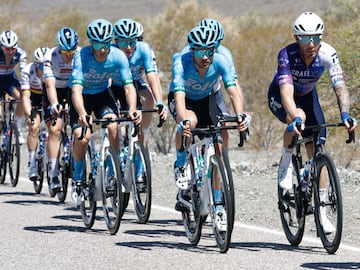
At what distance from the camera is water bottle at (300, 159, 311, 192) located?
8.70 meters

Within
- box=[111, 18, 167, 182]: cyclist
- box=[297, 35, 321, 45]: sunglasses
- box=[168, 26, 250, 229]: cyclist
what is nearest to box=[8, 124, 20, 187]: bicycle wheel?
box=[111, 18, 167, 182]: cyclist

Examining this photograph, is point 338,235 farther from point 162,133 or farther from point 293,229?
point 162,133

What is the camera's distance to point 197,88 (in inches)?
377

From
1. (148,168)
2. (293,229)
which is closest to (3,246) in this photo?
(148,168)

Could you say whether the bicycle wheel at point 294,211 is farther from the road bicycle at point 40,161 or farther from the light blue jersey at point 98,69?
the road bicycle at point 40,161

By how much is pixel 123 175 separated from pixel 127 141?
1.15 ft

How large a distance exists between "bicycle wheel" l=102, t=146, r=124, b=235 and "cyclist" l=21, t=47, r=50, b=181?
3.76 metres

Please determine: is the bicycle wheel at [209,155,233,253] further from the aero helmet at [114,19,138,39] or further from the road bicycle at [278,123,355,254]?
the aero helmet at [114,19,138,39]

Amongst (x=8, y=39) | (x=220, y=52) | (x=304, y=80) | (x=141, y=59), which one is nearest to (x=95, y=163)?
(x=220, y=52)

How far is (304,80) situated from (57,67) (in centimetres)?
437

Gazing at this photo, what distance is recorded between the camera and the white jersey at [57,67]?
12.5 metres

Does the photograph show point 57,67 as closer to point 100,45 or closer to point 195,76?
point 100,45

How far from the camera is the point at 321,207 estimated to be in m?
8.41

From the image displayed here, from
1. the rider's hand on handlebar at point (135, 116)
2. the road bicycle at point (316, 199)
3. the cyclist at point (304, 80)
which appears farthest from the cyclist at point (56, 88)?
A: the road bicycle at point (316, 199)
